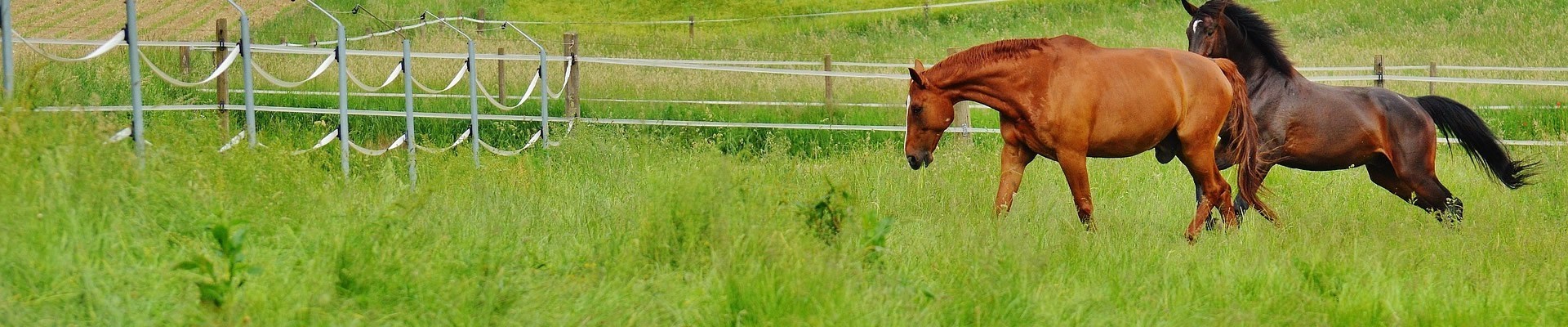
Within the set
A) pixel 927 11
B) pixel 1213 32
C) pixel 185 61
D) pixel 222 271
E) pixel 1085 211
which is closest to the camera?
pixel 222 271

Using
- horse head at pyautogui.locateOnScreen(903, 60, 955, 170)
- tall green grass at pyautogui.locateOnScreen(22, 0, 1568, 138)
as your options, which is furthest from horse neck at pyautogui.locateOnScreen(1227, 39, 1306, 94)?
tall green grass at pyautogui.locateOnScreen(22, 0, 1568, 138)

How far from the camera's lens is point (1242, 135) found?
6484 millimetres

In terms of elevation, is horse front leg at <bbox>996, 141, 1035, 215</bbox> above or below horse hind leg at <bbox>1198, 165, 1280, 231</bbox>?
above

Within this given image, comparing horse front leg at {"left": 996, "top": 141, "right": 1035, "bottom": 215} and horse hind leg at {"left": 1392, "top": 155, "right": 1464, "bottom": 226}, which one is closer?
horse front leg at {"left": 996, "top": 141, "right": 1035, "bottom": 215}

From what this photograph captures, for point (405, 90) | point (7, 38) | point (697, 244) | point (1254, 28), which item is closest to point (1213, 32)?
point (1254, 28)

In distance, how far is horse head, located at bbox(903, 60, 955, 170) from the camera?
19.7 ft

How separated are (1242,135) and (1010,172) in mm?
1290

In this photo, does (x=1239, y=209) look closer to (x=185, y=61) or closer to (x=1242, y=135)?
(x=1242, y=135)

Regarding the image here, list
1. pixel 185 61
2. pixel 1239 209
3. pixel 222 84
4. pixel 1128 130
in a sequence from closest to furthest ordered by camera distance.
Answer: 1. pixel 1128 130
2. pixel 1239 209
3. pixel 222 84
4. pixel 185 61

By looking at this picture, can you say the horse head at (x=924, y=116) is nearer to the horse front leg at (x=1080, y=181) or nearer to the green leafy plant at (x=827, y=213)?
the horse front leg at (x=1080, y=181)

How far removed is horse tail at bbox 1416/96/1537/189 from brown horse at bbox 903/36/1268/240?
5.68ft

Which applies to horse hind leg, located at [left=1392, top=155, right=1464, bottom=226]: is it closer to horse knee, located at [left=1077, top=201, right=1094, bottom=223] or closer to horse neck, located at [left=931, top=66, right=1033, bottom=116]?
horse knee, located at [left=1077, top=201, right=1094, bottom=223]

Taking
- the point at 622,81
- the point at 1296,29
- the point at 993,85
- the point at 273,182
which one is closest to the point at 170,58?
the point at 622,81

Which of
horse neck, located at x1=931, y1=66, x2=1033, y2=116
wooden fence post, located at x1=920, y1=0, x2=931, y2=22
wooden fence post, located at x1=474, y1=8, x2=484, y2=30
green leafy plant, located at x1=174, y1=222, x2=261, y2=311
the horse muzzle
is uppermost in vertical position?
wooden fence post, located at x1=920, y1=0, x2=931, y2=22
